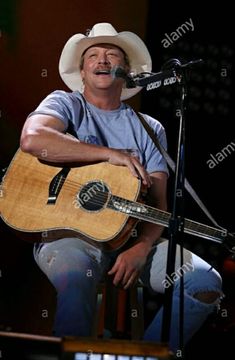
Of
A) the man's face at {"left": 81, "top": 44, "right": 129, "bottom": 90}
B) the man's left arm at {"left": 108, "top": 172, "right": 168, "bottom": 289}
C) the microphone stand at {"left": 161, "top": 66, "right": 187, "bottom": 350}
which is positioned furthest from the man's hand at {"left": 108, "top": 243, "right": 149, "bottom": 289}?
the man's face at {"left": 81, "top": 44, "right": 129, "bottom": 90}

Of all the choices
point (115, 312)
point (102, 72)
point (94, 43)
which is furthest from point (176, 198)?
point (94, 43)

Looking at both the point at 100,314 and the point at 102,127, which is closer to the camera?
the point at 100,314

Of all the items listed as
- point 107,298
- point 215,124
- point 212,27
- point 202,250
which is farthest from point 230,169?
point 107,298

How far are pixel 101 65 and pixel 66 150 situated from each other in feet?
1.91

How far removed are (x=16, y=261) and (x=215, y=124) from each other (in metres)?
1.38

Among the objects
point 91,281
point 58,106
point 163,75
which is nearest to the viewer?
point 163,75

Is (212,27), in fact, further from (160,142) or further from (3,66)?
(3,66)

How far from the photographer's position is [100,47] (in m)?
3.23

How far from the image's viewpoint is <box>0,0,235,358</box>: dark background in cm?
314

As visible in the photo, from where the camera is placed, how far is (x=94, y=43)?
3232 mm

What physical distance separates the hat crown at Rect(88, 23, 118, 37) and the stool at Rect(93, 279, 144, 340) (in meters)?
1.29

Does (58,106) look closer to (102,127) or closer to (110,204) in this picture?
(102,127)

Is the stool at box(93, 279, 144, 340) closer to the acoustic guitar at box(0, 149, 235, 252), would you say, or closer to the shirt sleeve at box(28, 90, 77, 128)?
the acoustic guitar at box(0, 149, 235, 252)

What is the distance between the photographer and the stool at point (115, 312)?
2857 mm
